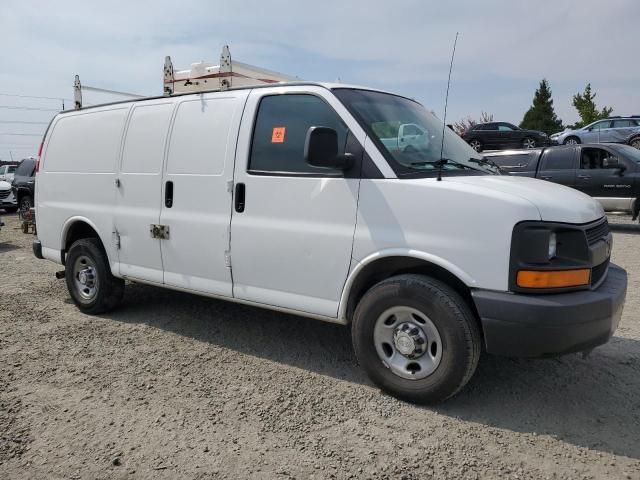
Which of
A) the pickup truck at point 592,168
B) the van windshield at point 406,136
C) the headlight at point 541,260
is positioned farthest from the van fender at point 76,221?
the pickup truck at point 592,168

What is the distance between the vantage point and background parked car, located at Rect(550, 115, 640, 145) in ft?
68.7

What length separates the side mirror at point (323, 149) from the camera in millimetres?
3373

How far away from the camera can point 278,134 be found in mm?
3945

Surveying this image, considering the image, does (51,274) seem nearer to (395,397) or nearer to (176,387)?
(176,387)

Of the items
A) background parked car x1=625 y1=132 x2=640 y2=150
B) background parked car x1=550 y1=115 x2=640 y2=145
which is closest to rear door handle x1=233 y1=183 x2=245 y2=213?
background parked car x1=550 y1=115 x2=640 y2=145

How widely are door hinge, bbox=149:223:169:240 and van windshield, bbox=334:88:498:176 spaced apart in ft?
6.26

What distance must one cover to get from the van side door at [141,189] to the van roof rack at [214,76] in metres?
0.21

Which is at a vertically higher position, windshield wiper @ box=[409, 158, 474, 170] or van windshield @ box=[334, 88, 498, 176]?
van windshield @ box=[334, 88, 498, 176]

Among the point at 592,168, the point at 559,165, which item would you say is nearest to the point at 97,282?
the point at 559,165

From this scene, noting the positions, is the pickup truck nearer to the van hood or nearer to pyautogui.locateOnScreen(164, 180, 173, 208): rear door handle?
the van hood

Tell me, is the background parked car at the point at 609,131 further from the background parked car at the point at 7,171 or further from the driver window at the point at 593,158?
the background parked car at the point at 7,171

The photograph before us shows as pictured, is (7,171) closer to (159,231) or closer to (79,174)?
(79,174)

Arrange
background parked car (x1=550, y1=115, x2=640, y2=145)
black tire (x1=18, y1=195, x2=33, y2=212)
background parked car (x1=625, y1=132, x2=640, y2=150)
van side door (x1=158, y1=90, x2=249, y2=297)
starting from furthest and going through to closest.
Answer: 1. background parked car (x1=550, y1=115, x2=640, y2=145)
2. background parked car (x1=625, y1=132, x2=640, y2=150)
3. black tire (x1=18, y1=195, x2=33, y2=212)
4. van side door (x1=158, y1=90, x2=249, y2=297)

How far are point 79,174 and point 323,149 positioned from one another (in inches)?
124
